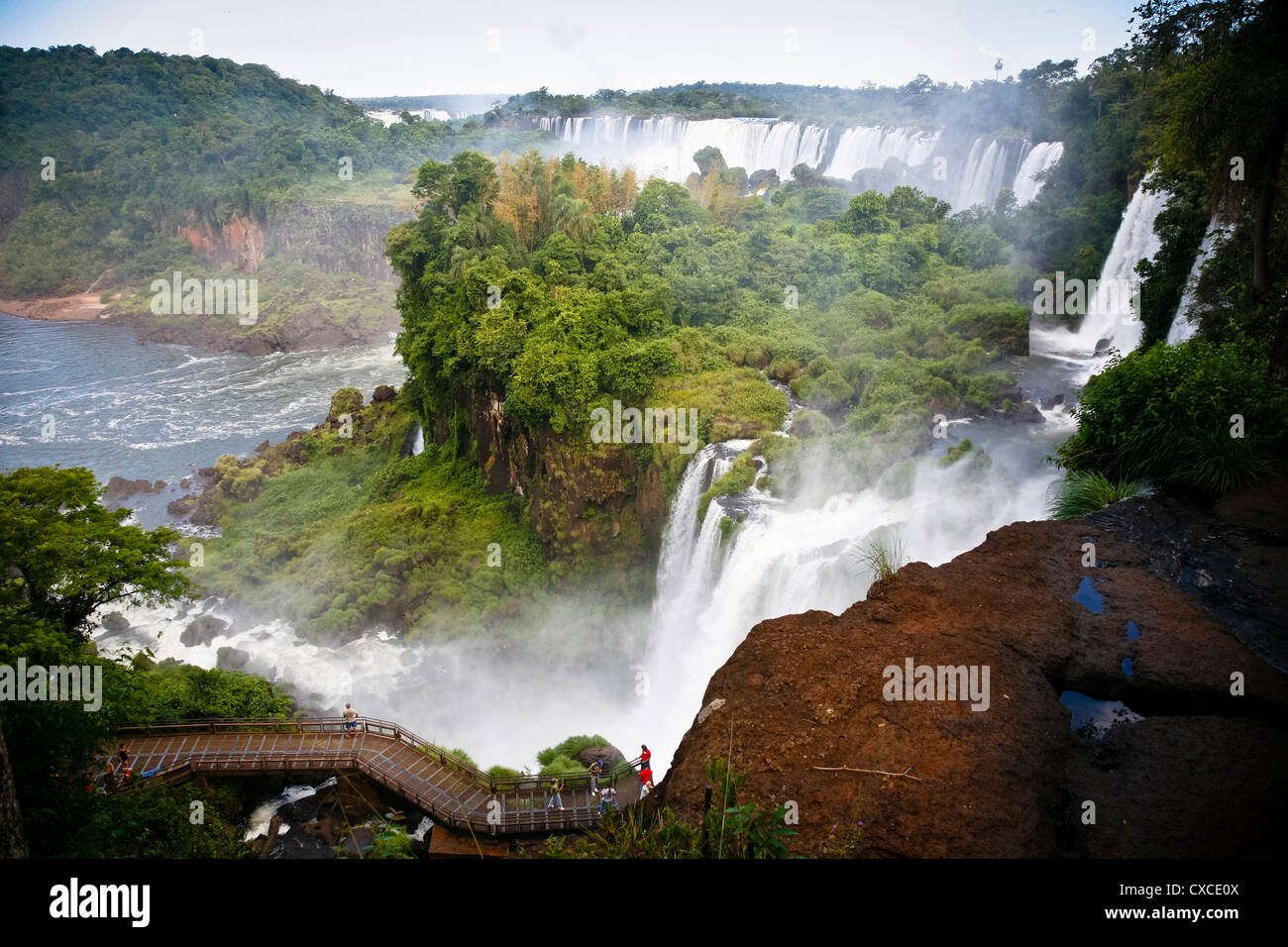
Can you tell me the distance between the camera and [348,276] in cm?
6756

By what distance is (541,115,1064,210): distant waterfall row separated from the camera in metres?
45.1

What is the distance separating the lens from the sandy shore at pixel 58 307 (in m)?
65.5

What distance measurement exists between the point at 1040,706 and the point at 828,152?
59.0 m

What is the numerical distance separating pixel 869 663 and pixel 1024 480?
10246 mm

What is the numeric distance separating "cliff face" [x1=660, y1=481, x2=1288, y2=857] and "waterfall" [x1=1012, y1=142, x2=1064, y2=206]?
35.4 m

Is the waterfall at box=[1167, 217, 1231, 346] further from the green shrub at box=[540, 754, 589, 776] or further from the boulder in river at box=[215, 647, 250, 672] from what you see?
the boulder in river at box=[215, 647, 250, 672]

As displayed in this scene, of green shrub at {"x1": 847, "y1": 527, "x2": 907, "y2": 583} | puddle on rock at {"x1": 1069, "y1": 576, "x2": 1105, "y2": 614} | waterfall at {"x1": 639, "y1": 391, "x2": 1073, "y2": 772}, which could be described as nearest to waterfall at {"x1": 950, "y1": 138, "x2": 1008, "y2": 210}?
waterfall at {"x1": 639, "y1": 391, "x2": 1073, "y2": 772}

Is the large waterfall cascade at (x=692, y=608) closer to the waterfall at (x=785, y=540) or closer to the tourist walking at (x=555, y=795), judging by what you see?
the waterfall at (x=785, y=540)

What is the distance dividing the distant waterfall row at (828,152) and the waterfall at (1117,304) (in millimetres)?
14510

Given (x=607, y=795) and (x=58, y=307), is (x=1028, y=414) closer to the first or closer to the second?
(x=607, y=795)
